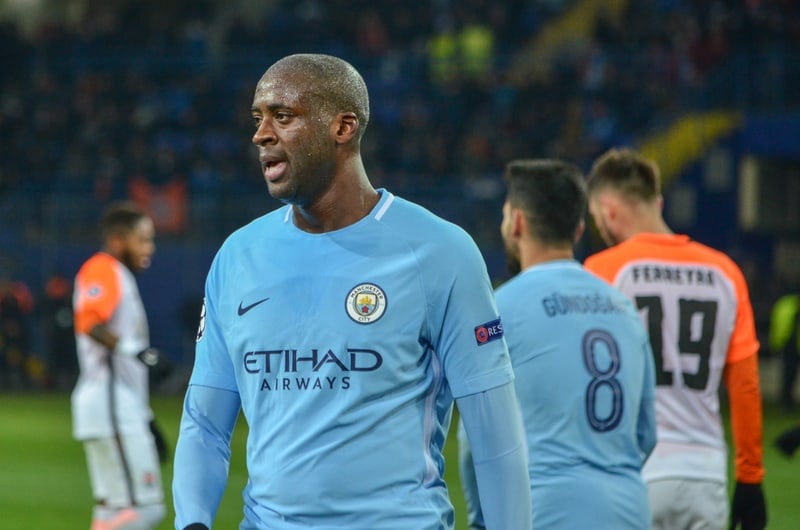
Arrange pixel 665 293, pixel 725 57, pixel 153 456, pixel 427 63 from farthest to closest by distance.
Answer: pixel 427 63, pixel 725 57, pixel 153 456, pixel 665 293

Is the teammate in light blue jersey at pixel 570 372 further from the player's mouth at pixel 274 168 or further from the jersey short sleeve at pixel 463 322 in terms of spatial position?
the player's mouth at pixel 274 168

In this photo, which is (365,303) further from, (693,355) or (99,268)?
(99,268)

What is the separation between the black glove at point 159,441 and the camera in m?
8.53

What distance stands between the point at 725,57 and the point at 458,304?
74.1 feet

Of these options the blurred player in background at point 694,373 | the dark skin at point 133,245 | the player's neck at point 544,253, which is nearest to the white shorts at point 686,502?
the blurred player in background at point 694,373

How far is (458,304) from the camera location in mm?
2891

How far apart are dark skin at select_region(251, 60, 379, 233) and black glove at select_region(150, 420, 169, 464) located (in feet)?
18.8

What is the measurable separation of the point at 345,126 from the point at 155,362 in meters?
5.34

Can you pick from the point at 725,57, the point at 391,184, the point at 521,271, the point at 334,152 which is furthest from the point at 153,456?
the point at 725,57

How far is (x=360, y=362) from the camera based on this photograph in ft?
9.34

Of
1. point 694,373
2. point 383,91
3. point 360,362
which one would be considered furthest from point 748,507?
point 383,91

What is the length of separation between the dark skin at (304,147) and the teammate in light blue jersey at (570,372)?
4.28ft

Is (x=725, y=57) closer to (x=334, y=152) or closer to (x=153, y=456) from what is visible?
(x=153, y=456)

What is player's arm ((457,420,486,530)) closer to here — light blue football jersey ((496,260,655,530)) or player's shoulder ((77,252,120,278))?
light blue football jersey ((496,260,655,530))
